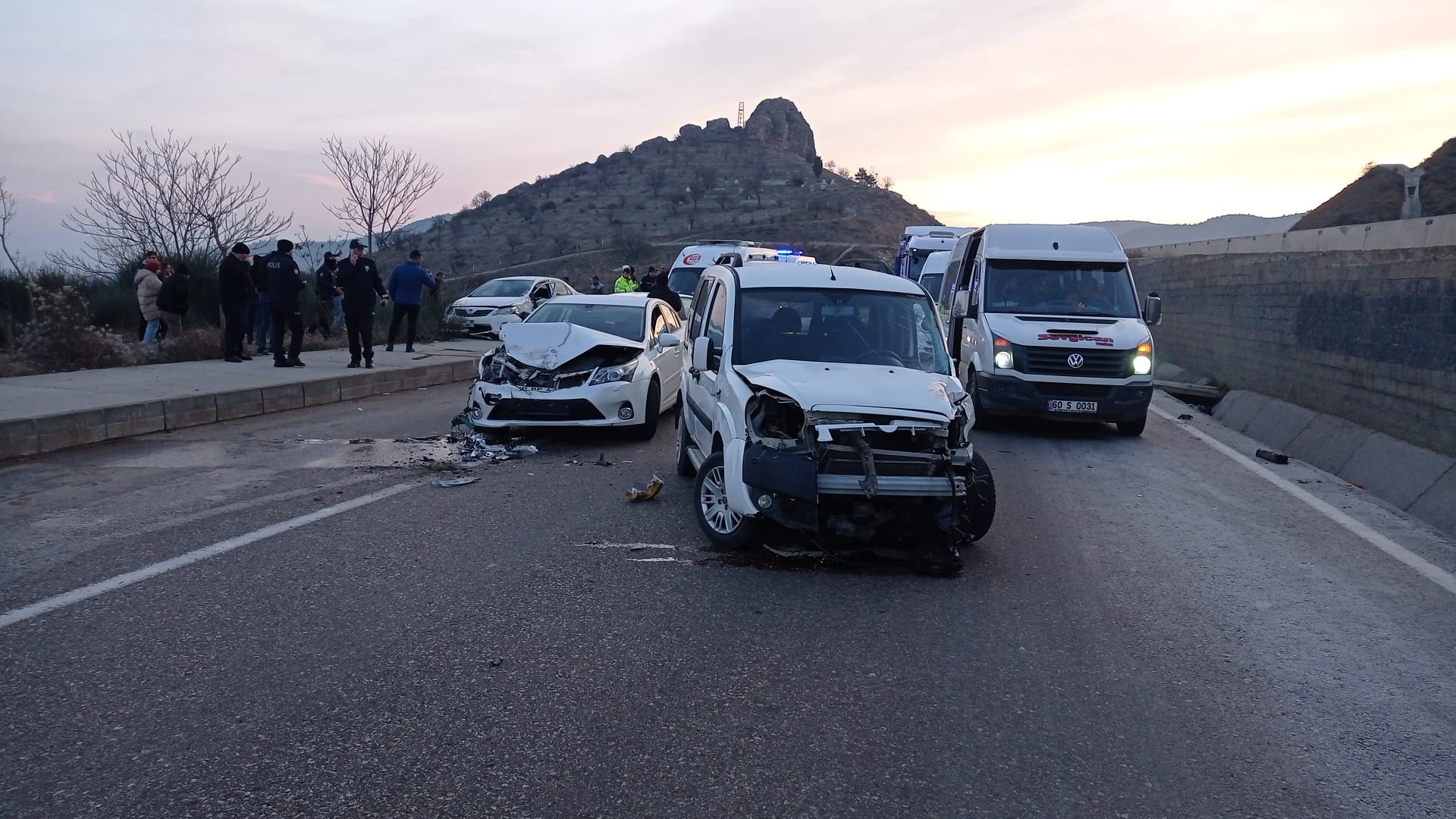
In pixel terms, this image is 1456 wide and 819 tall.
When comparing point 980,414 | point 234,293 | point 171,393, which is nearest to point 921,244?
point 980,414

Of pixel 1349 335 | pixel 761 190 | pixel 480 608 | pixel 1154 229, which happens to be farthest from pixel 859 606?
pixel 1154 229

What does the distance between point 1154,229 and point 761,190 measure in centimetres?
7046

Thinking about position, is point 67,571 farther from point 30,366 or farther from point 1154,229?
point 1154,229

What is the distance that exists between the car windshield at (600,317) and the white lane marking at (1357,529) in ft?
21.6

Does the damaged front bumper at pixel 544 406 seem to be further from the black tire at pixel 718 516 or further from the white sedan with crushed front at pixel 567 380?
the black tire at pixel 718 516

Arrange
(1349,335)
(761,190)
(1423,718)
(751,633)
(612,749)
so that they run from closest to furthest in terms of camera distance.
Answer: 1. (612,749)
2. (1423,718)
3. (751,633)
4. (1349,335)
5. (761,190)

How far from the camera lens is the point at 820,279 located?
26.0 feet

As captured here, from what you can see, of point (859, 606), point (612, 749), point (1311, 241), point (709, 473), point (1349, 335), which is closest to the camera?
point (612, 749)

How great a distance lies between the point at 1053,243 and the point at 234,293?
11575 mm

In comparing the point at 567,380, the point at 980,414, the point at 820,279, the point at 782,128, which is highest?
the point at 782,128

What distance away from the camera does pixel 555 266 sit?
7069 cm

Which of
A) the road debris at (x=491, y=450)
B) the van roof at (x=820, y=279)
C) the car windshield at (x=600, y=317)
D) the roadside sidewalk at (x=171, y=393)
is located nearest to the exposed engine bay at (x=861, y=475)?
the van roof at (x=820, y=279)

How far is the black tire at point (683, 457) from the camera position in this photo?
888 cm

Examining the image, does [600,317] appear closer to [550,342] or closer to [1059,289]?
[550,342]
